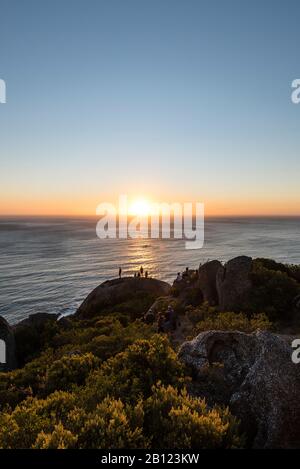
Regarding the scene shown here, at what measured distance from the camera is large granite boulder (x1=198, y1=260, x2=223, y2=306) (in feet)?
87.7

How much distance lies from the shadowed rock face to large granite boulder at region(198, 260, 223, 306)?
766cm

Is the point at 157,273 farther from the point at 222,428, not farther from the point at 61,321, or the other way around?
the point at 222,428

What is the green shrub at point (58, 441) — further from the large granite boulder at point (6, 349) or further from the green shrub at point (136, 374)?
the large granite boulder at point (6, 349)

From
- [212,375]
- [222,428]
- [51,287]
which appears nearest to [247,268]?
[212,375]

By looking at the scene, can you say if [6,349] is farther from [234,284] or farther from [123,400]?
[234,284]

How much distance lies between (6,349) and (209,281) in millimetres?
15876

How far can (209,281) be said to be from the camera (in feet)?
89.9

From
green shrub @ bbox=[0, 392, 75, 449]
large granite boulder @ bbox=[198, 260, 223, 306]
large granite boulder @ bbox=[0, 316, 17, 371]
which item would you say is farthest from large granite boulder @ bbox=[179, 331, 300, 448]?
large granite boulder @ bbox=[198, 260, 223, 306]

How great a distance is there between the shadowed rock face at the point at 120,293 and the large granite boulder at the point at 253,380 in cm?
2341

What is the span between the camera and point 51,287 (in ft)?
190

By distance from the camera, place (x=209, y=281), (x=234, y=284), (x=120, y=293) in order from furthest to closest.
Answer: (x=120, y=293) < (x=209, y=281) < (x=234, y=284)

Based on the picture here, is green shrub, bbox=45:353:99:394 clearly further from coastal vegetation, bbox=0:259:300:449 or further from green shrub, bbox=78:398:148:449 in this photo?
green shrub, bbox=78:398:148:449

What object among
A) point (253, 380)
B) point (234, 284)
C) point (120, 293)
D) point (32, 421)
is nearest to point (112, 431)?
point (32, 421)

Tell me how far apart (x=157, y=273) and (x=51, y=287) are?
22.5 m
